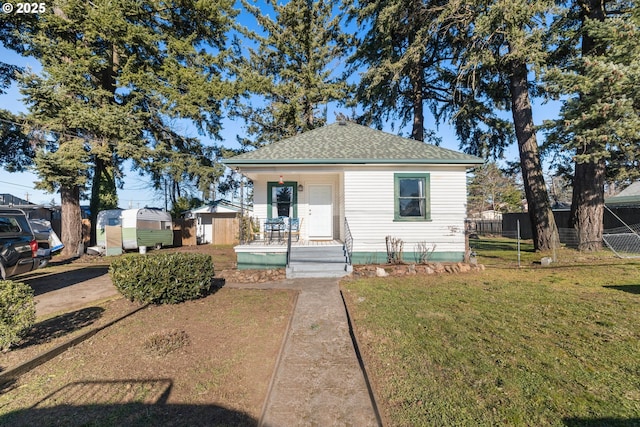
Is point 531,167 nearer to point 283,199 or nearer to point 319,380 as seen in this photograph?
point 283,199

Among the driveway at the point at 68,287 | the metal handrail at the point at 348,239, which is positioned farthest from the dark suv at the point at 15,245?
the metal handrail at the point at 348,239

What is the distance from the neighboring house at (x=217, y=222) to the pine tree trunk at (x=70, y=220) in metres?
7.75

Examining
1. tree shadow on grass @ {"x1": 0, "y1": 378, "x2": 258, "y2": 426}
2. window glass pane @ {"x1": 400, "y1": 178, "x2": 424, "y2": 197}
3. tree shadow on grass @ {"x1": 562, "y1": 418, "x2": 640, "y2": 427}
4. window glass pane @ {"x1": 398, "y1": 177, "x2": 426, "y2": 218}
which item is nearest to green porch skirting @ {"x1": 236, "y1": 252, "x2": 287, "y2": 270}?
window glass pane @ {"x1": 398, "y1": 177, "x2": 426, "y2": 218}

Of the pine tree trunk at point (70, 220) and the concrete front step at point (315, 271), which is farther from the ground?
the pine tree trunk at point (70, 220)

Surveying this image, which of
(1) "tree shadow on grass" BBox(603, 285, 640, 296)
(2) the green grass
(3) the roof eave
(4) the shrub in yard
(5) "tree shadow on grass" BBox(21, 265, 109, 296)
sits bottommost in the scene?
(5) "tree shadow on grass" BBox(21, 265, 109, 296)

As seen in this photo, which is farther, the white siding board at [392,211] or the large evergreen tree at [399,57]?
the large evergreen tree at [399,57]

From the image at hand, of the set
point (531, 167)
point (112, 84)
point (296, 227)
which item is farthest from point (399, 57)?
point (112, 84)

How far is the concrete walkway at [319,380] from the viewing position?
8.11 feet

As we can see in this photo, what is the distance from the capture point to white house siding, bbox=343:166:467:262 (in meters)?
9.13

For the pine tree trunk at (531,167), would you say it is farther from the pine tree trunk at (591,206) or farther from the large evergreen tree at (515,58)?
the pine tree trunk at (591,206)

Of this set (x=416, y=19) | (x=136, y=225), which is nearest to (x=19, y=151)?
(x=136, y=225)

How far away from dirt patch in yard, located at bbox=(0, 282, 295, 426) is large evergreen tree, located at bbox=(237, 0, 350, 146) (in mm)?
16001

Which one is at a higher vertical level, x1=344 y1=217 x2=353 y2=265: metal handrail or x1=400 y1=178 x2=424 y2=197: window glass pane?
x1=400 y1=178 x2=424 y2=197: window glass pane

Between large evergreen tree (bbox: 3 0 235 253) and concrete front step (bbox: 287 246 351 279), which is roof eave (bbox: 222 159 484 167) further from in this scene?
large evergreen tree (bbox: 3 0 235 253)
